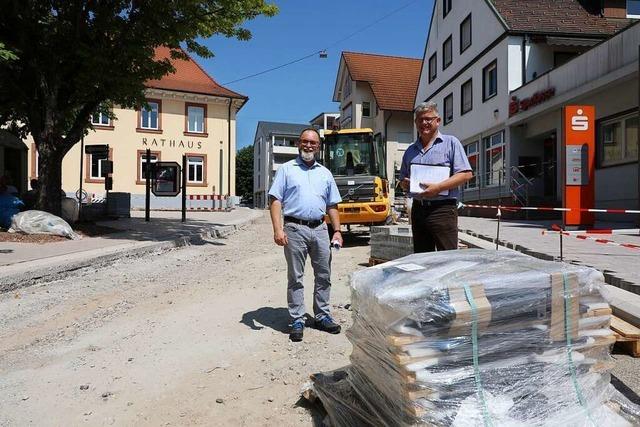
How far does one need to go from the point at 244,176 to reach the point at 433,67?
191 ft

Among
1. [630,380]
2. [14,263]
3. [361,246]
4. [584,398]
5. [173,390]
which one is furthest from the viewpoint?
[361,246]

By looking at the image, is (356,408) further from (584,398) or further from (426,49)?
(426,49)

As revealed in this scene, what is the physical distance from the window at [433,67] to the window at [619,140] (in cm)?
1516

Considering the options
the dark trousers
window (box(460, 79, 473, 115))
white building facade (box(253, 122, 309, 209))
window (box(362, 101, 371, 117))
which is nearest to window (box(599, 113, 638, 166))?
window (box(460, 79, 473, 115))

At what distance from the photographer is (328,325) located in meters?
4.73

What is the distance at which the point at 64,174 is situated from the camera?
30.9 metres

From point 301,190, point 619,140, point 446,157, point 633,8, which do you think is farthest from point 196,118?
point 446,157

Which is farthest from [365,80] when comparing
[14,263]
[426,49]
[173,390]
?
[173,390]

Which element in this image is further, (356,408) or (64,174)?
(64,174)

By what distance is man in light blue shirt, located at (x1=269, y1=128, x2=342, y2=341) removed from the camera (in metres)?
4.65

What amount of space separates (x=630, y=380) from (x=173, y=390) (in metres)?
3.05

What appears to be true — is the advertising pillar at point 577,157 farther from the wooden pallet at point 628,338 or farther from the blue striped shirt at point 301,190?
the blue striped shirt at point 301,190

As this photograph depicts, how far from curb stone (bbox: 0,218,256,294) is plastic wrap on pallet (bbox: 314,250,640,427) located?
19.6ft

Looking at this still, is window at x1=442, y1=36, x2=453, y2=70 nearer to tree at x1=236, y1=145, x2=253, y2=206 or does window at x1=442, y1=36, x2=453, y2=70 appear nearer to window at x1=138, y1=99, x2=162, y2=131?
window at x1=138, y1=99, x2=162, y2=131
